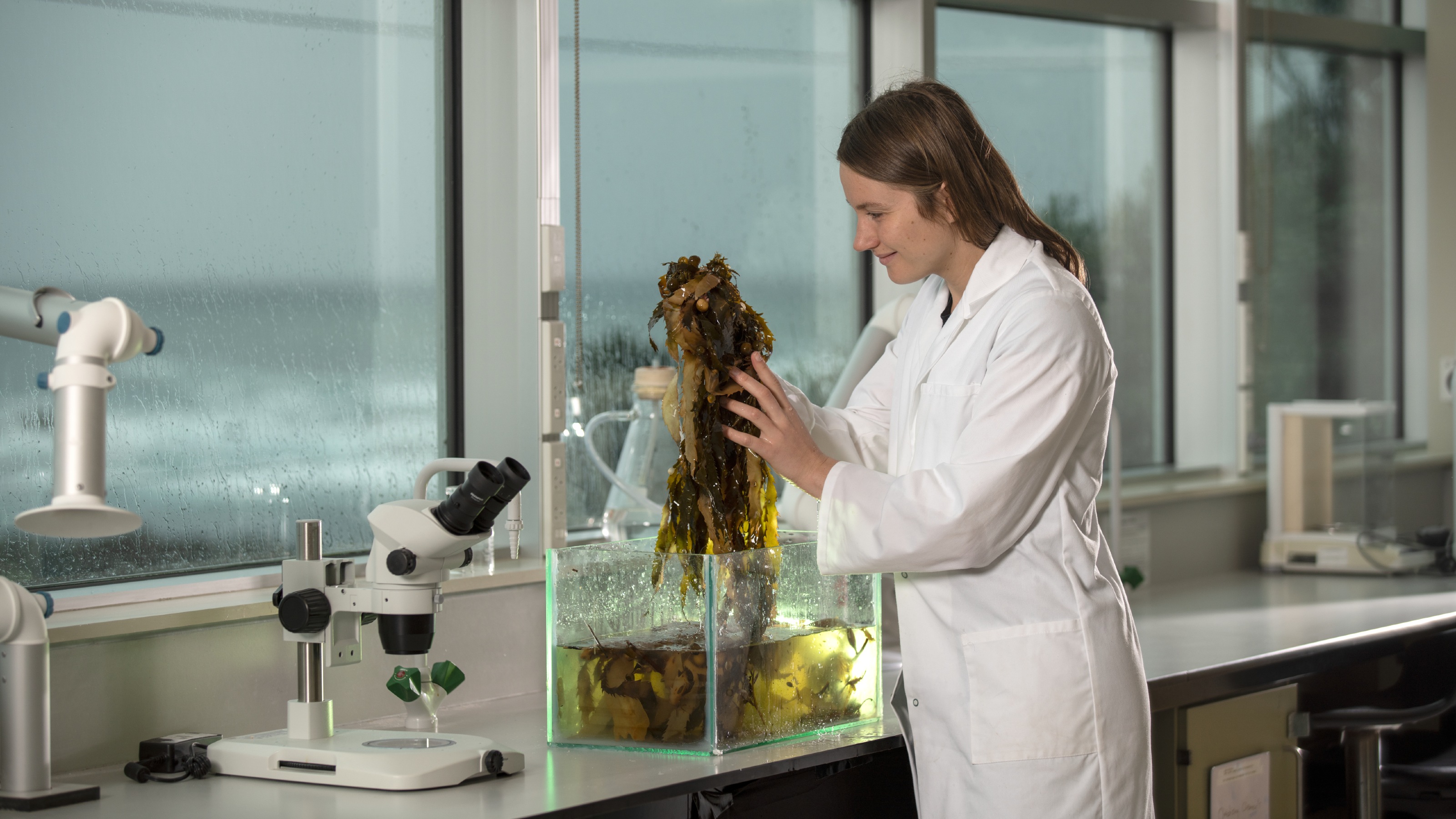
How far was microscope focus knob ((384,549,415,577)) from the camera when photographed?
1.57 meters

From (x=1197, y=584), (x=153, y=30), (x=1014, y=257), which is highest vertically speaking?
(x=153, y=30)

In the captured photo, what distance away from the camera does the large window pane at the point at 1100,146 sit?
3.27m

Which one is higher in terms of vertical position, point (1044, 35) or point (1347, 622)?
point (1044, 35)

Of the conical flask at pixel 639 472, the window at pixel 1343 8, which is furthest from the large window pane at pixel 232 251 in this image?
the window at pixel 1343 8

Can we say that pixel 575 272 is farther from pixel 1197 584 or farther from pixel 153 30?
pixel 1197 584

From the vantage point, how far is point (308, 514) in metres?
2.08

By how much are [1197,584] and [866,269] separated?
3.66 ft

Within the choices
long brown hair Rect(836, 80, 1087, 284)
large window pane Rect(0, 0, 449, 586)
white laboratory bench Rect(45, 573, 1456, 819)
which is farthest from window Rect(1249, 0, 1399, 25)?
large window pane Rect(0, 0, 449, 586)

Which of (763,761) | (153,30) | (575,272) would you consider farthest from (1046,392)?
(153,30)

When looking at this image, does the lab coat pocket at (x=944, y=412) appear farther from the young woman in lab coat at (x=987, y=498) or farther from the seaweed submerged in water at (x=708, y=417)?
the seaweed submerged in water at (x=708, y=417)

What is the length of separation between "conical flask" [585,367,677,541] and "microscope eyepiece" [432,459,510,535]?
2.21 ft

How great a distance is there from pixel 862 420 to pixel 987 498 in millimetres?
440

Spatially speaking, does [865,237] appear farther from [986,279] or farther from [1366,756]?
[1366,756]

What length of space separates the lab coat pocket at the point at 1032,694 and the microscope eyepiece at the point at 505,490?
580mm
